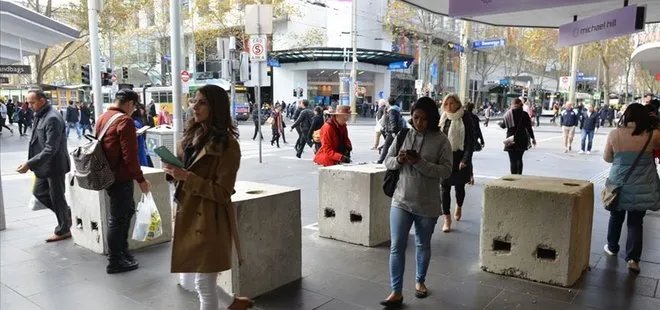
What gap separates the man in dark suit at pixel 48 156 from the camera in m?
5.47

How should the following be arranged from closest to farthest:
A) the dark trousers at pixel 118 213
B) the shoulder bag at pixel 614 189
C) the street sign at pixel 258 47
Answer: the dark trousers at pixel 118 213 < the shoulder bag at pixel 614 189 < the street sign at pixel 258 47

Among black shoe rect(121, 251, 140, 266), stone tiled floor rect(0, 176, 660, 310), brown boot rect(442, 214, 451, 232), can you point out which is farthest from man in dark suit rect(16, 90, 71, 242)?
brown boot rect(442, 214, 451, 232)

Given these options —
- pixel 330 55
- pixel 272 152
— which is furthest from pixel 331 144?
pixel 330 55

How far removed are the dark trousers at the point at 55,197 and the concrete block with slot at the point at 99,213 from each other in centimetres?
17

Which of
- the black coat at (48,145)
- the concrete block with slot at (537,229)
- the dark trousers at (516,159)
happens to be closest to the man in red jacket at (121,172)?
the black coat at (48,145)

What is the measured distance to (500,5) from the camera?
22.9 ft

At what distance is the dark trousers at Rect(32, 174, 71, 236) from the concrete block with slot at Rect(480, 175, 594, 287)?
476 cm

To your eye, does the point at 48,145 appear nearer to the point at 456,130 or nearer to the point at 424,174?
the point at 424,174

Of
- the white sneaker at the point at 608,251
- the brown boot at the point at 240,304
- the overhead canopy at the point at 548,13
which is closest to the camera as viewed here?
the brown boot at the point at 240,304

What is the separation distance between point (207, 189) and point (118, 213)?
2.08m

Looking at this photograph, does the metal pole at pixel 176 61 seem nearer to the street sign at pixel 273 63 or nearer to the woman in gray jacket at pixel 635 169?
the woman in gray jacket at pixel 635 169

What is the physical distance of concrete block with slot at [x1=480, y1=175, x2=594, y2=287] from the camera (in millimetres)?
4422

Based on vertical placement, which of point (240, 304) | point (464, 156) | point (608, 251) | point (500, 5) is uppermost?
point (500, 5)

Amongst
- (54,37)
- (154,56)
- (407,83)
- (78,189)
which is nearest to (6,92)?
(154,56)
